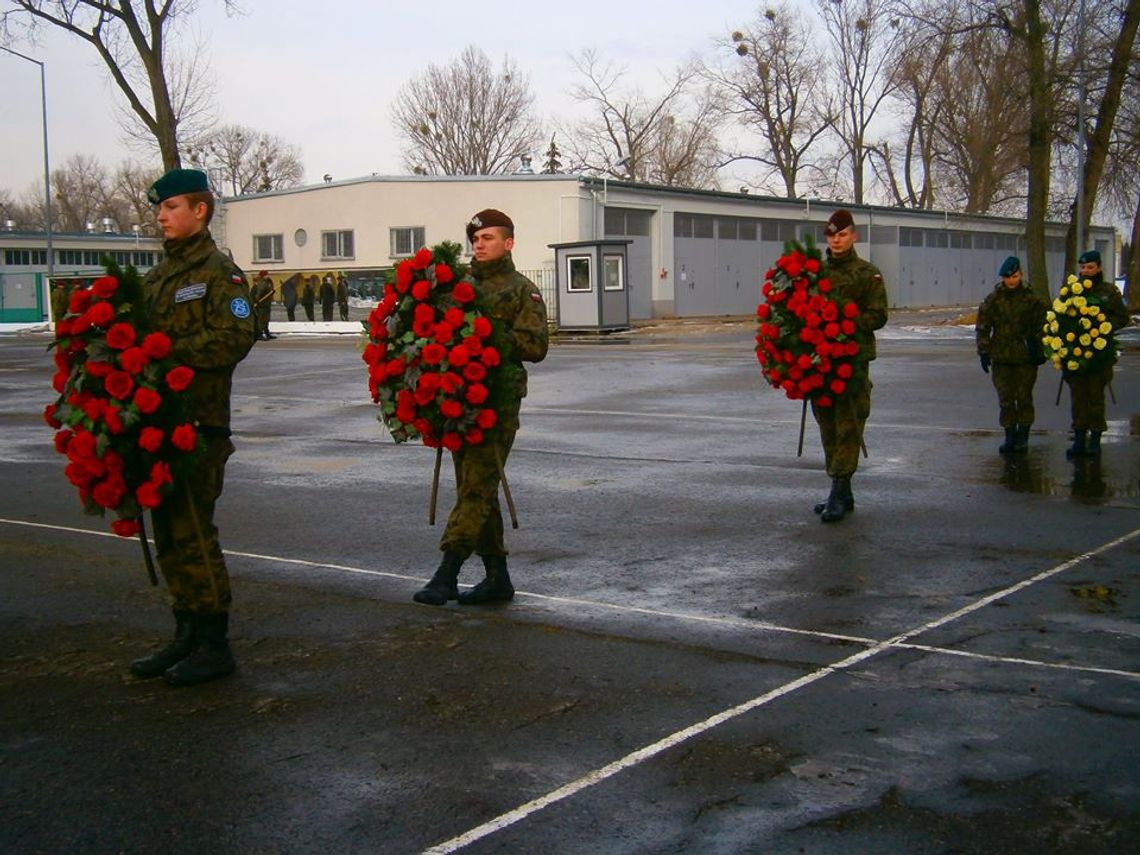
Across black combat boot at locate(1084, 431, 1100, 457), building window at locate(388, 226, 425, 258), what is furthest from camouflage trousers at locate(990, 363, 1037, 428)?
building window at locate(388, 226, 425, 258)

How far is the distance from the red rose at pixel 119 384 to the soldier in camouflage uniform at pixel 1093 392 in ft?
28.9

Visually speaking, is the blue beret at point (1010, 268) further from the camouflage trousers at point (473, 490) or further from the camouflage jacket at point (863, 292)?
the camouflage trousers at point (473, 490)

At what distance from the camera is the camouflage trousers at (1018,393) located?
11.9 m

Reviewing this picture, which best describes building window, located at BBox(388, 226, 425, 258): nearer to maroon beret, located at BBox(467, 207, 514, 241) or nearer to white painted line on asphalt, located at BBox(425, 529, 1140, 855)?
maroon beret, located at BBox(467, 207, 514, 241)

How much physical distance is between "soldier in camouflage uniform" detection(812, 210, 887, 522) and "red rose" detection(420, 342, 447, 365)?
3674 millimetres

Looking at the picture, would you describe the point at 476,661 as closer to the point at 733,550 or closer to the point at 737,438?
the point at 733,550

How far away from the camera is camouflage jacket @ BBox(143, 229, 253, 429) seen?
5.40m

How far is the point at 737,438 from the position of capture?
→ 13.4 metres

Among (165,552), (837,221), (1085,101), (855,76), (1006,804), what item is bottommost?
(1006,804)

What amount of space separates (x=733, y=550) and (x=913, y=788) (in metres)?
3.80

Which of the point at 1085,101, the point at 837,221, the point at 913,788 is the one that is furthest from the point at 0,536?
the point at 1085,101

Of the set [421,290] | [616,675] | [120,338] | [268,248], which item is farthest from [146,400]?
[268,248]

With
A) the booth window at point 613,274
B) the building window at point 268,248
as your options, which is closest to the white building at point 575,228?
the building window at point 268,248

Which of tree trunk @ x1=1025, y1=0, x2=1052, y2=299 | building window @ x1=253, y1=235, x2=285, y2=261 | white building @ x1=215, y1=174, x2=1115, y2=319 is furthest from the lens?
building window @ x1=253, y1=235, x2=285, y2=261
